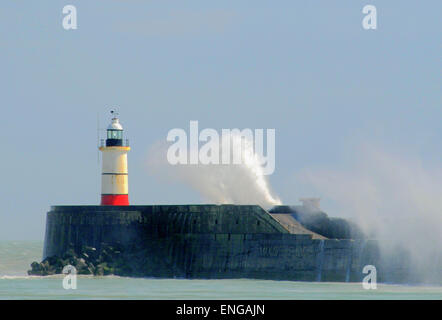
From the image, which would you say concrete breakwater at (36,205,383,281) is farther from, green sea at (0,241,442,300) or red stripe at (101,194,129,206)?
red stripe at (101,194,129,206)

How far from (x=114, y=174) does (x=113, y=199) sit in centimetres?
94

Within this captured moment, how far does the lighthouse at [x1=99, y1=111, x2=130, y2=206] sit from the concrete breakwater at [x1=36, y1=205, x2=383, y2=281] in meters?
Result: 1.07

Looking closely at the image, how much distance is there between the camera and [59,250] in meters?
53.4

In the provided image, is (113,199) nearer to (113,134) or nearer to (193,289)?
(113,134)

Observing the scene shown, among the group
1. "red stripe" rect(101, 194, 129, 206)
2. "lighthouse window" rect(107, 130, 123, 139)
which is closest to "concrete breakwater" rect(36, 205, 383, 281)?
"red stripe" rect(101, 194, 129, 206)

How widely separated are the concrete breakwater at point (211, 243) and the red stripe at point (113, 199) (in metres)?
0.97

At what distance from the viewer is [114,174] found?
5334 cm

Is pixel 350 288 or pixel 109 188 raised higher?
pixel 109 188

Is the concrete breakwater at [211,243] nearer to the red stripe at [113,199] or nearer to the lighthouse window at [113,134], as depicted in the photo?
the red stripe at [113,199]

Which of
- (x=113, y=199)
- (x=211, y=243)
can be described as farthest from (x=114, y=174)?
(x=211, y=243)
